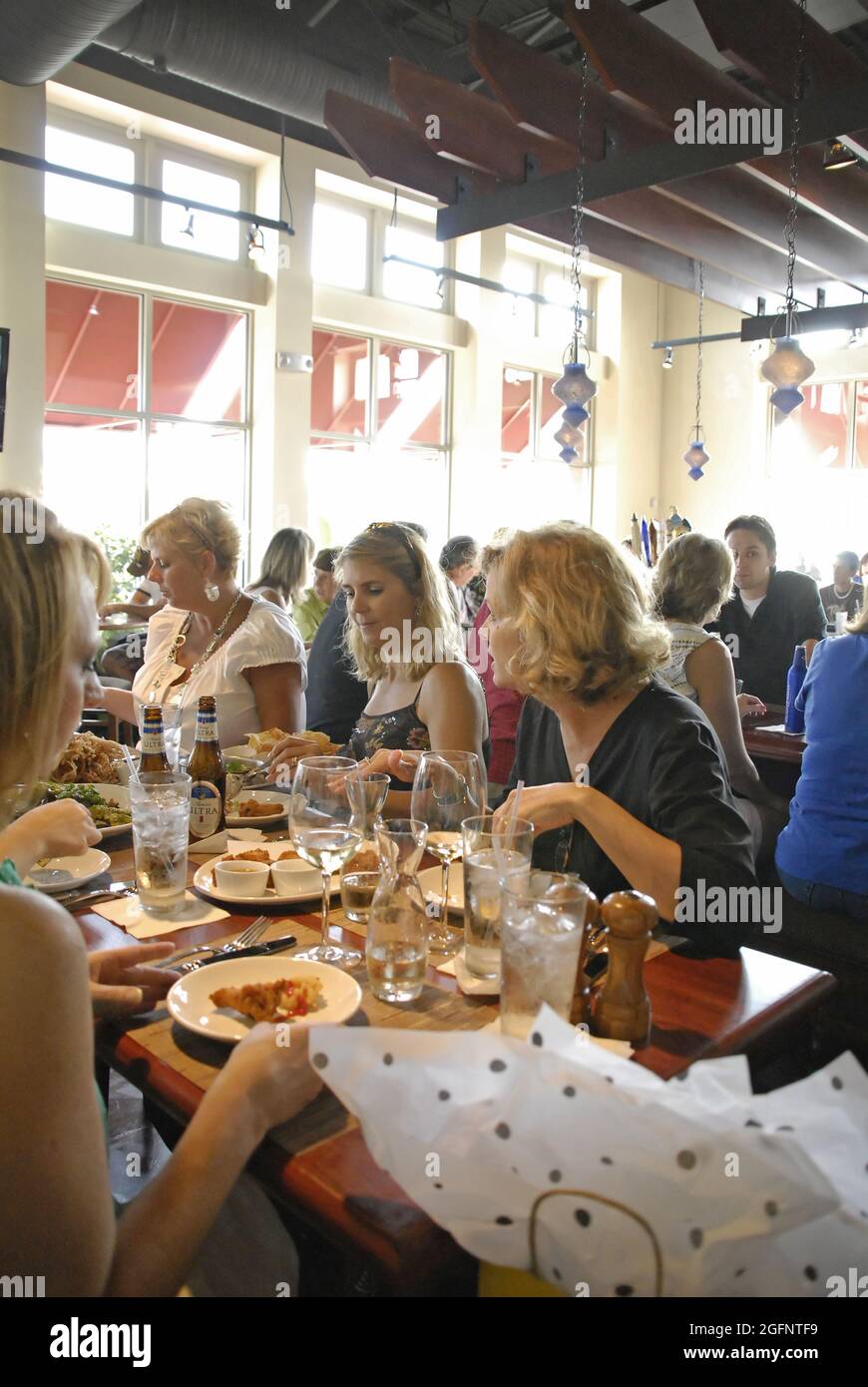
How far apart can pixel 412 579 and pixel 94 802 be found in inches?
42.1

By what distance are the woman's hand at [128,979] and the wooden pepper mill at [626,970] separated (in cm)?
56

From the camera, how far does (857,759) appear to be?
2719 millimetres

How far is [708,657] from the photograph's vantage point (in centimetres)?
344

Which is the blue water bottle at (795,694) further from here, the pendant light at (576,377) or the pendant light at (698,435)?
the pendant light at (698,435)

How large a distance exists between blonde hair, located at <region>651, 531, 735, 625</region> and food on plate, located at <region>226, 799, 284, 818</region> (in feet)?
6.92

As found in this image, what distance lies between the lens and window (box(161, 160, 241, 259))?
326 inches

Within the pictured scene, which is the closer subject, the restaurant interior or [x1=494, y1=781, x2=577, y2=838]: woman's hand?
the restaurant interior

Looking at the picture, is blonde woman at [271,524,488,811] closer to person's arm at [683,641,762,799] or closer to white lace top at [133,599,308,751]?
white lace top at [133,599,308,751]

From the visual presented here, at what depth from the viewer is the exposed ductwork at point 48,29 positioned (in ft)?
14.9

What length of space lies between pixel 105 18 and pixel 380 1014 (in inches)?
204

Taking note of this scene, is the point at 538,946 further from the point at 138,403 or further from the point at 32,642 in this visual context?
the point at 138,403

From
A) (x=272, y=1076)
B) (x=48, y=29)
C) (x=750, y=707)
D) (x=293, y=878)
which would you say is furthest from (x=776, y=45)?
(x=272, y=1076)

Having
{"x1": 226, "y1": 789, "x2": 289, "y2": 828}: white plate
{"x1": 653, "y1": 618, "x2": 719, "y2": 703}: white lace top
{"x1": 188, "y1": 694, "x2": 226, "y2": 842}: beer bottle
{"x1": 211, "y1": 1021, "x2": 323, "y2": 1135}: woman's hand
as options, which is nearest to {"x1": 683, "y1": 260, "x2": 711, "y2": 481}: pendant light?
{"x1": 653, "y1": 618, "x2": 719, "y2": 703}: white lace top

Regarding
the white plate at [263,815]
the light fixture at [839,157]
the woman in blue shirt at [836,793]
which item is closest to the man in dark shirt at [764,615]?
the light fixture at [839,157]
